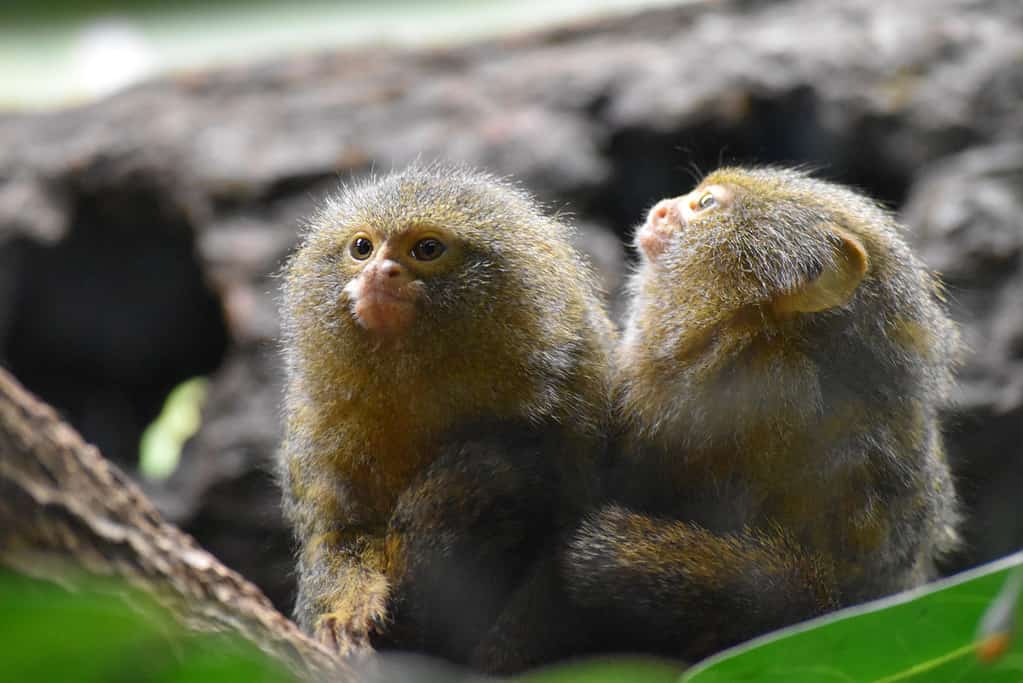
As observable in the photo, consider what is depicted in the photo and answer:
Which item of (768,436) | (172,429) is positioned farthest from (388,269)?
(172,429)

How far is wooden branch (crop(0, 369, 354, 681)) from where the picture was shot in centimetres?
147

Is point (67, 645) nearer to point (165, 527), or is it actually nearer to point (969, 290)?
point (165, 527)

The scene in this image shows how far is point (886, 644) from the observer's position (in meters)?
1.73

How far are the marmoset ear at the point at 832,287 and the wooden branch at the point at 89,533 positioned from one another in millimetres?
1478

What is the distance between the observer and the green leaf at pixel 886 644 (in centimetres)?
166

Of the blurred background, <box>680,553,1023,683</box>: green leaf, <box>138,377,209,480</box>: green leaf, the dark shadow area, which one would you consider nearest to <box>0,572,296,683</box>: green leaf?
<box>680,553,1023,683</box>: green leaf

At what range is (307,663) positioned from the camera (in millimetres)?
2135

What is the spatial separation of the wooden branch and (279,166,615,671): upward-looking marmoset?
1.89ft

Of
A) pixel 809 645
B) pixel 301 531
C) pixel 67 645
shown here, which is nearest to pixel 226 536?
pixel 301 531

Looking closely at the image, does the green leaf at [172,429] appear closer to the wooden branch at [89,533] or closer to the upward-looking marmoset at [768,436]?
the upward-looking marmoset at [768,436]

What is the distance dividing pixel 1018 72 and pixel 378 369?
4.26 m

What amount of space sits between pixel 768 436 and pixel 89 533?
166cm

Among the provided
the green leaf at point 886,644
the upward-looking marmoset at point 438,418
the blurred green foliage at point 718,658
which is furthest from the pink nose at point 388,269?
the green leaf at point 886,644

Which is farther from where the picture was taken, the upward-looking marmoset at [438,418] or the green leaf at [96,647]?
the upward-looking marmoset at [438,418]
